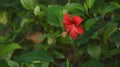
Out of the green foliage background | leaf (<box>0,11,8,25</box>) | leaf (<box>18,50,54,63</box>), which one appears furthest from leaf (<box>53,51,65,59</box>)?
leaf (<box>0,11,8,25</box>)

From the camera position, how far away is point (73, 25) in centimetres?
126

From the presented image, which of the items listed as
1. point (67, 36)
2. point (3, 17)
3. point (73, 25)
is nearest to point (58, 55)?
point (67, 36)

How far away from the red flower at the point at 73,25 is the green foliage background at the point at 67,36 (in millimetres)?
34

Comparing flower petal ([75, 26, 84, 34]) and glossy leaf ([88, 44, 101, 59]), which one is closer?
flower petal ([75, 26, 84, 34])

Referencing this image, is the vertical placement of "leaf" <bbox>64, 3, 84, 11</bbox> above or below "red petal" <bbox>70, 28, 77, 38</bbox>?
above

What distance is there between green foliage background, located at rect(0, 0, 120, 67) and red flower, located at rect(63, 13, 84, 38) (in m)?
0.03

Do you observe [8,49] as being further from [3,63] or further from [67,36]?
[67,36]

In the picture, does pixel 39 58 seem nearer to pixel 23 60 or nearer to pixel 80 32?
pixel 23 60

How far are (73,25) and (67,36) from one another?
0.45 feet

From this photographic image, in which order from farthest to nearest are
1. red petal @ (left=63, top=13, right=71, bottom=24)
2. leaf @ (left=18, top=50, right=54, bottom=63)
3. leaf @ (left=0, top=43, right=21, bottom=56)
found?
leaf @ (left=0, top=43, right=21, bottom=56) < leaf @ (left=18, top=50, right=54, bottom=63) < red petal @ (left=63, top=13, right=71, bottom=24)

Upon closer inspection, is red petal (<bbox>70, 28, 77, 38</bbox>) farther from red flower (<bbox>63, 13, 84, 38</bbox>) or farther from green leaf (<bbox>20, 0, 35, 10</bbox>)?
green leaf (<bbox>20, 0, 35, 10</bbox>)

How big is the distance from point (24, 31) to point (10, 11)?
333 millimetres

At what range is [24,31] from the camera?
170cm

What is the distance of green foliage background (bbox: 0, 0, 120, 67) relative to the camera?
1.30 m
